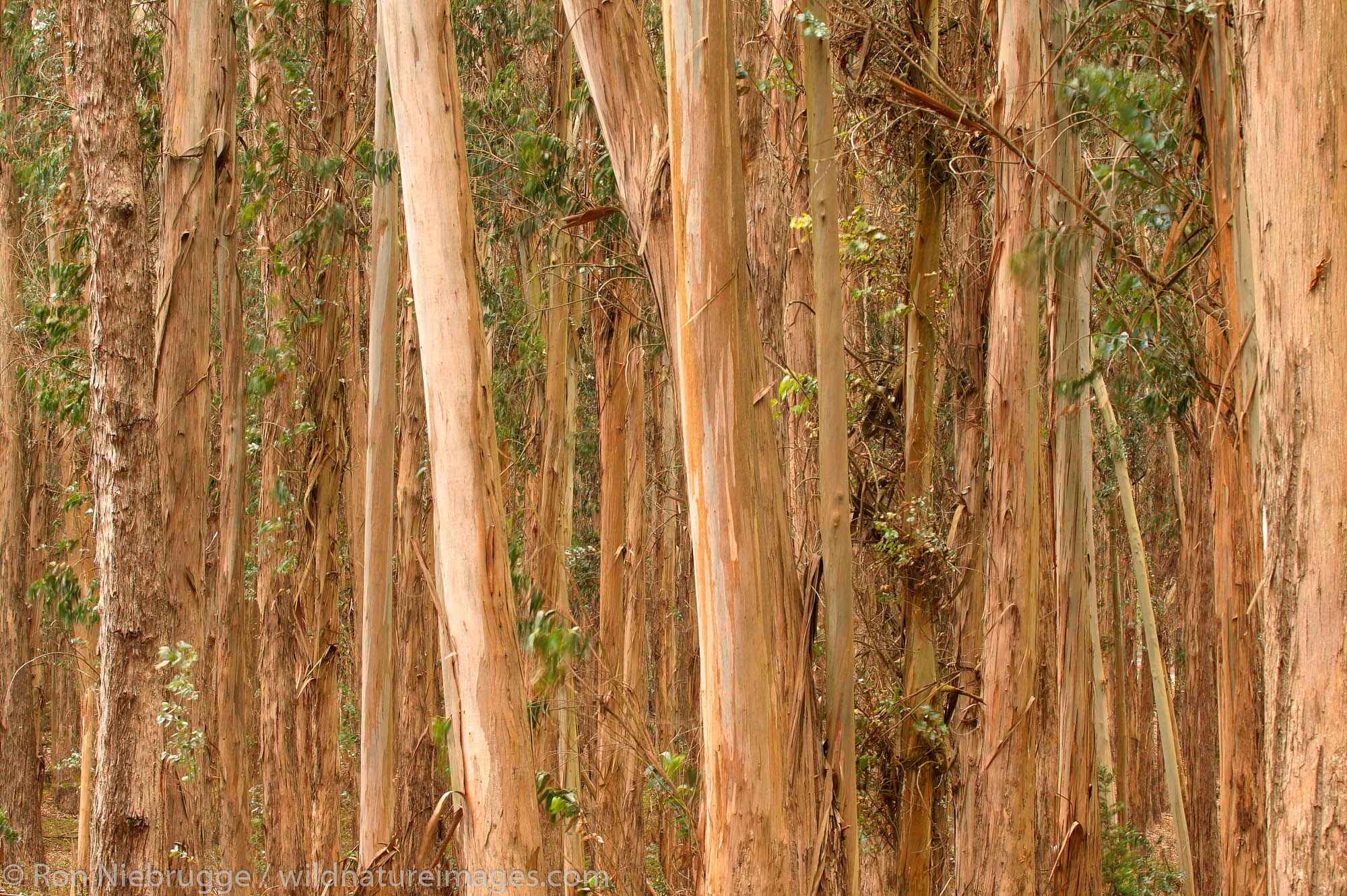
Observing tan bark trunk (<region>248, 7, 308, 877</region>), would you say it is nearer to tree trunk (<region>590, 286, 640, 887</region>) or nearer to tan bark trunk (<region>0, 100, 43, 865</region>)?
tree trunk (<region>590, 286, 640, 887</region>)

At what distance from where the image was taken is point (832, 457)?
4.32m

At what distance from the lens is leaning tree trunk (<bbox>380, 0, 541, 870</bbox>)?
3.74m

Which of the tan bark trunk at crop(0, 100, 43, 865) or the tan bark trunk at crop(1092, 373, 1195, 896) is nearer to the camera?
the tan bark trunk at crop(1092, 373, 1195, 896)

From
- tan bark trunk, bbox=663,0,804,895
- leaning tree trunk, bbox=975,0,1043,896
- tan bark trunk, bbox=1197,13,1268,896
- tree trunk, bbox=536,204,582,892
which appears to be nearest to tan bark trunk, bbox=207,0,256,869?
tree trunk, bbox=536,204,582,892

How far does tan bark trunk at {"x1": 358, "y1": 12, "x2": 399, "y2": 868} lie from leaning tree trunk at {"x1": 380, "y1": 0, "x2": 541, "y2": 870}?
2.88 meters

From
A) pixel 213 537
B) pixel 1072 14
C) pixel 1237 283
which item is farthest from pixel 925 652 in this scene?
pixel 213 537

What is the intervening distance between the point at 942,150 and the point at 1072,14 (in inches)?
42.7

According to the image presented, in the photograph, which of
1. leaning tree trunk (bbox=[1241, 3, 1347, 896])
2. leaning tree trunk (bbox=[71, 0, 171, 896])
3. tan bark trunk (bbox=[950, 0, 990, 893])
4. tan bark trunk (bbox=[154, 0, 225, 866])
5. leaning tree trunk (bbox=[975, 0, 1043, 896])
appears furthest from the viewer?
tan bark trunk (bbox=[950, 0, 990, 893])

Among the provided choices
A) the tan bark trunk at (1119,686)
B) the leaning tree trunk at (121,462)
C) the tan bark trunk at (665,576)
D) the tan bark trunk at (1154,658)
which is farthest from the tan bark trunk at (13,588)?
the tan bark trunk at (1119,686)

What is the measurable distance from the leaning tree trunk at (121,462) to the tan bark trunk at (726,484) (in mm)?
2422

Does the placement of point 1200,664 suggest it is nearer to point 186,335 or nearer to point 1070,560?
point 1070,560

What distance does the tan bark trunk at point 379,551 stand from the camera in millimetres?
6777

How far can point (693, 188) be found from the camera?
3.68 m

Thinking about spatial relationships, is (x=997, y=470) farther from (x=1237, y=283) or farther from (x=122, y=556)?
(x=122, y=556)
